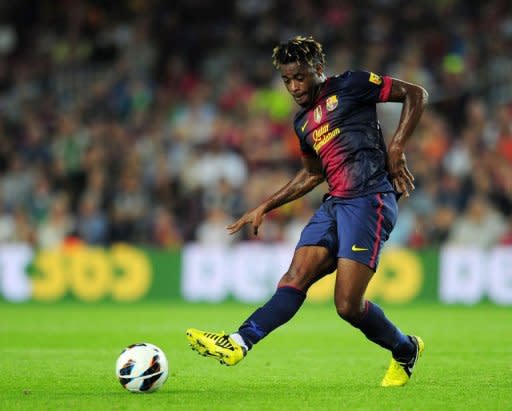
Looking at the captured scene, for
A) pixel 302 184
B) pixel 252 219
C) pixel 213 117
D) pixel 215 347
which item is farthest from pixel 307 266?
pixel 213 117

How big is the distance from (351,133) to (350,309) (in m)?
1.18

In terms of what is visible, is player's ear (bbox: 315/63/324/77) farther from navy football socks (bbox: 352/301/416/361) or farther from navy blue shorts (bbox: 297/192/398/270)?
navy football socks (bbox: 352/301/416/361)

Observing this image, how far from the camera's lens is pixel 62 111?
1975cm

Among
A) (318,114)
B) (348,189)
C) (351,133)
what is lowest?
(348,189)

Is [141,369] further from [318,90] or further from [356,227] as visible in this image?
[318,90]

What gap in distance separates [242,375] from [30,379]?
5.14 ft

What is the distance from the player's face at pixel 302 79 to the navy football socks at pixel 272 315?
50.4 inches

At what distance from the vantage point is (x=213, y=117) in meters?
18.9

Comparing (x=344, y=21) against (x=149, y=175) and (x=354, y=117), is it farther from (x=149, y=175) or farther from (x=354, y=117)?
(x=354, y=117)

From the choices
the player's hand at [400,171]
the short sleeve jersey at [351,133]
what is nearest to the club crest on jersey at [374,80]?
the short sleeve jersey at [351,133]

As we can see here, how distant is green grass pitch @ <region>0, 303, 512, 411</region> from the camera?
21.7 feet

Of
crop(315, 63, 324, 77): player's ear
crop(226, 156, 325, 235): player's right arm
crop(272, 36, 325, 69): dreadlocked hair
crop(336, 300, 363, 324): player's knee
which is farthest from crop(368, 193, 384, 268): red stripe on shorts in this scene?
crop(272, 36, 325, 69): dreadlocked hair

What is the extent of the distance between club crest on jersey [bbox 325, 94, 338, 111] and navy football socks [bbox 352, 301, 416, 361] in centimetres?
132

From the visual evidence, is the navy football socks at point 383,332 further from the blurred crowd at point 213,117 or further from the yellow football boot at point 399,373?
the blurred crowd at point 213,117
